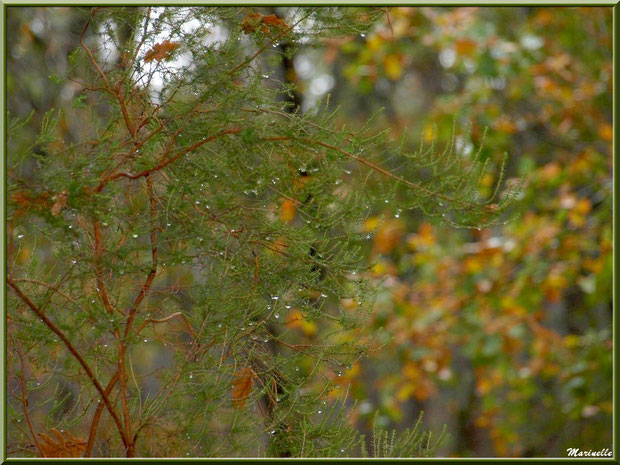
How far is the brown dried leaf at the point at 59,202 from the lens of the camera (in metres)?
0.93

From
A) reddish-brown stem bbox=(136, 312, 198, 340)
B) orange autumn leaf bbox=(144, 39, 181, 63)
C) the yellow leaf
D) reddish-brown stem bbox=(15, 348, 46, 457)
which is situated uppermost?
the yellow leaf

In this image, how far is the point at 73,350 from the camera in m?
1.01

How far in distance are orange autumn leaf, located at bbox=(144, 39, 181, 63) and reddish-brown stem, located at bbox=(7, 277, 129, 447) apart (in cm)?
36

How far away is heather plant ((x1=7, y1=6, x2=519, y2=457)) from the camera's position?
3.35ft

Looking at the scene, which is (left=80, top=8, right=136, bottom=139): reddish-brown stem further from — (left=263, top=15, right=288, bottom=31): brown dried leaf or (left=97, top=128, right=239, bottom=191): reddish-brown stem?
(left=263, top=15, right=288, bottom=31): brown dried leaf

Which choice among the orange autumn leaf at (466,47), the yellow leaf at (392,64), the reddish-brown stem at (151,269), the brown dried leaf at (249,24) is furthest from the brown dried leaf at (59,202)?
the yellow leaf at (392,64)

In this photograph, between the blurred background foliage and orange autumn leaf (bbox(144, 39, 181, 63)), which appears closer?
orange autumn leaf (bbox(144, 39, 181, 63))

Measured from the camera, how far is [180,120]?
1.03 m

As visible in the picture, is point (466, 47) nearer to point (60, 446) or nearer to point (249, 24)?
point (249, 24)

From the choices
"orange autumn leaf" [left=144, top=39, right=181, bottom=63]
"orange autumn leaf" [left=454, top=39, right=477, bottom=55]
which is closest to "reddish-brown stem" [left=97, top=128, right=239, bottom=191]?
"orange autumn leaf" [left=144, top=39, right=181, bottom=63]

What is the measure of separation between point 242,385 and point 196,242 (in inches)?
8.4

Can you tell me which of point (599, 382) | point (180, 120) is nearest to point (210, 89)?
point (180, 120)

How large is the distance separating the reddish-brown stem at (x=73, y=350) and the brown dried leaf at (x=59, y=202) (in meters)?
0.15

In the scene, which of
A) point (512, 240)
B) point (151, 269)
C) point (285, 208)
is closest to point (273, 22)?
point (285, 208)
